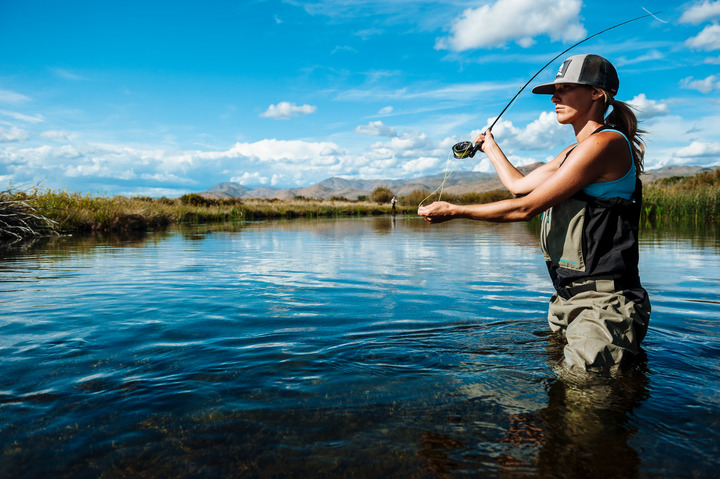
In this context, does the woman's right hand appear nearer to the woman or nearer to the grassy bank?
the woman

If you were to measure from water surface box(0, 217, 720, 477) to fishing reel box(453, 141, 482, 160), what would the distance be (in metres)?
1.46

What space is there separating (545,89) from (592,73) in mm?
356

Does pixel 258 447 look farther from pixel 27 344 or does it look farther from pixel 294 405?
pixel 27 344

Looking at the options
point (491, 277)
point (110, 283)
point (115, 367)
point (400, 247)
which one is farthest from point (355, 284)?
point (400, 247)

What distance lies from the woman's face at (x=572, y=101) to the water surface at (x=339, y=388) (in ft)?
5.25

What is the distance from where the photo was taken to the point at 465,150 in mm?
3881

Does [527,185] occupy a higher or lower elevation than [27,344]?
higher

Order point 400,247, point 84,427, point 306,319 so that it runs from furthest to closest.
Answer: point 400,247
point 306,319
point 84,427

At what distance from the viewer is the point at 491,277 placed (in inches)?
301

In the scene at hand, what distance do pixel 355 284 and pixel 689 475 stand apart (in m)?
5.36

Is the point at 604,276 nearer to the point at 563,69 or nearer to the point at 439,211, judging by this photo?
the point at 439,211

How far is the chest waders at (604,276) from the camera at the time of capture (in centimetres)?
291

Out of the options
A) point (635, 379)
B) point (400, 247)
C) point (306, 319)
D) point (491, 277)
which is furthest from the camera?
point (400, 247)

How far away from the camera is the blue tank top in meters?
2.91
